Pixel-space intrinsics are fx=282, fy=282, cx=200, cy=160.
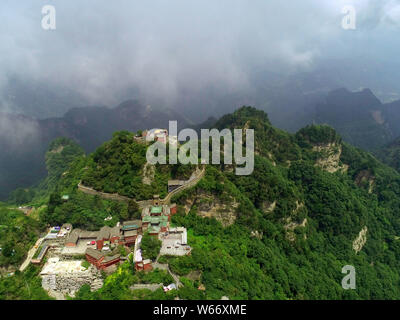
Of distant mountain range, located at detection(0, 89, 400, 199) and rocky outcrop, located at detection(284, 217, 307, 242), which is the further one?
distant mountain range, located at detection(0, 89, 400, 199)

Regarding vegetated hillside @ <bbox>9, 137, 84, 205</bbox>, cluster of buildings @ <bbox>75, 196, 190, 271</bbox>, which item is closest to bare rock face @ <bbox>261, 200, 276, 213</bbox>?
cluster of buildings @ <bbox>75, 196, 190, 271</bbox>

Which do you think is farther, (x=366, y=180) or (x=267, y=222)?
(x=366, y=180)

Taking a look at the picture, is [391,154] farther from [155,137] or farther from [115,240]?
[115,240]

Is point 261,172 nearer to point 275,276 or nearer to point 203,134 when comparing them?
point 203,134

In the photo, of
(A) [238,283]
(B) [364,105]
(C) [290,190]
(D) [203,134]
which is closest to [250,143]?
(D) [203,134]

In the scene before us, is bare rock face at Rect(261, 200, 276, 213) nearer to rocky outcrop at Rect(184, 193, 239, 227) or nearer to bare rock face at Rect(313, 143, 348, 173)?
rocky outcrop at Rect(184, 193, 239, 227)

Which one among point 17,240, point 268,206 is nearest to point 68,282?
point 17,240
